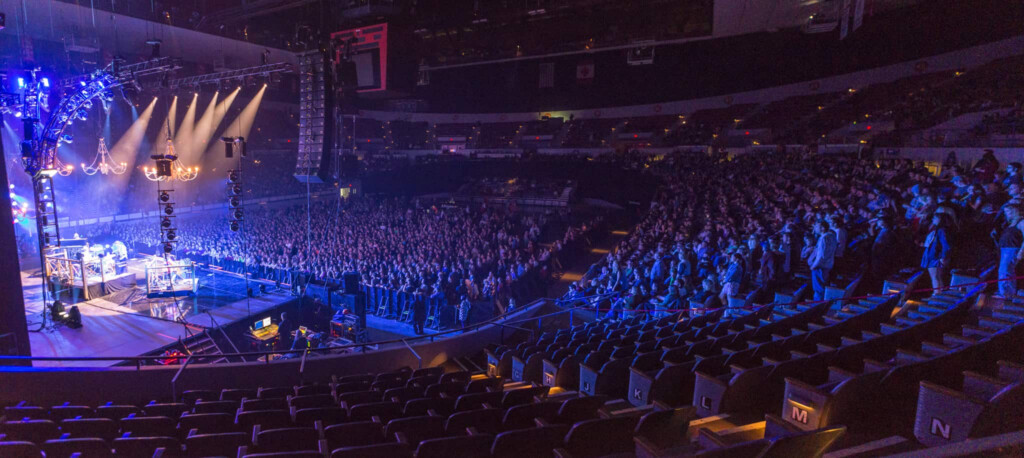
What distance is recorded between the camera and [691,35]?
50.4ft

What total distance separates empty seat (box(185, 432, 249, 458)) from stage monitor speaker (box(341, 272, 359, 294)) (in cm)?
984

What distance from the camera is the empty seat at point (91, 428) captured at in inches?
145

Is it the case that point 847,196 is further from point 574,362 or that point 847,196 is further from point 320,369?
point 320,369

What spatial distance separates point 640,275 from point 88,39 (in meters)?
22.9

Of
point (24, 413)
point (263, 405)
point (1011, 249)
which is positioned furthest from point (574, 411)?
point (1011, 249)

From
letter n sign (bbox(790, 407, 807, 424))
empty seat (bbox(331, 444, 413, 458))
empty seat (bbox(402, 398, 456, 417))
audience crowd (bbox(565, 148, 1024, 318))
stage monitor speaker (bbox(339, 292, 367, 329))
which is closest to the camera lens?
empty seat (bbox(331, 444, 413, 458))

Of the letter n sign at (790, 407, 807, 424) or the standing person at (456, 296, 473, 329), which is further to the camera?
the standing person at (456, 296, 473, 329)

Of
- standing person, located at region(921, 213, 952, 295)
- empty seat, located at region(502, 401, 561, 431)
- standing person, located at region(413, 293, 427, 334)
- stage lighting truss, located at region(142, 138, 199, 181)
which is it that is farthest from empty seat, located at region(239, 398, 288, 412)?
stage lighting truss, located at region(142, 138, 199, 181)

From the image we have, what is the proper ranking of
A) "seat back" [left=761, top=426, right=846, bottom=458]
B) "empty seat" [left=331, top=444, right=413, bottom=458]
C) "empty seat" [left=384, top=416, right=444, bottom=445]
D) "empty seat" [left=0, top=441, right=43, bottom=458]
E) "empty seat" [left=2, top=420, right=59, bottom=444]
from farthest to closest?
"empty seat" [left=2, top=420, right=59, bottom=444], "empty seat" [left=384, top=416, right=444, bottom=445], "empty seat" [left=0, top=441, right=43, bottom=458], "empty seat" [left=331, top=444, right=413, bottom=458], "seat back" [left=761, top=426, right=846, bottom=458]

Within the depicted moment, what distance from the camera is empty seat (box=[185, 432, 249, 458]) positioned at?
3.14 metres

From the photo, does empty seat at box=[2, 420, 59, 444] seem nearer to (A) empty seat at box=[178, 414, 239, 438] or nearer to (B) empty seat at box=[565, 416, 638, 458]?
(A) empty seat at box=[178, 414, 239, 438]

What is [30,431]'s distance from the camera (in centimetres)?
354

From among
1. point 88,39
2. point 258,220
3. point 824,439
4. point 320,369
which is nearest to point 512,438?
point 824,439

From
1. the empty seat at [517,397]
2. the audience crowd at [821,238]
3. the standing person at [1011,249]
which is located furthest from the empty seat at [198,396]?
the standing person at [1011,249]
